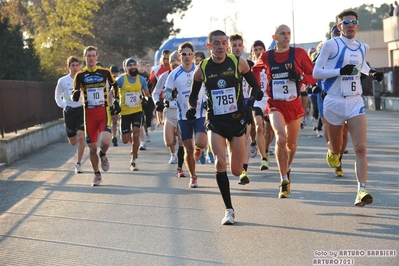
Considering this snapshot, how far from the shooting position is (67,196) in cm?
1208

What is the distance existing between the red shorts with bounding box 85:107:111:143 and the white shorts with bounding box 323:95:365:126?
174 inches

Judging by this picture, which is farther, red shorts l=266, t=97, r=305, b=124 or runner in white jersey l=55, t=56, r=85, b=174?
runner in white jersey l=55, t=56, r=85, b=174

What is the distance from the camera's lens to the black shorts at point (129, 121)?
15.9m

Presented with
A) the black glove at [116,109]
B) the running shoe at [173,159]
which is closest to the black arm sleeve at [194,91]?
the black glove at [116,109]

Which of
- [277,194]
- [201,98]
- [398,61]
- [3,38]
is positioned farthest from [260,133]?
[398,61]

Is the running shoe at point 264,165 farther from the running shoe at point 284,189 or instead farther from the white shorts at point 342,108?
the white shorts at point 342,108

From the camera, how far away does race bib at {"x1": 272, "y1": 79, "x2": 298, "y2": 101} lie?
10.6 meters

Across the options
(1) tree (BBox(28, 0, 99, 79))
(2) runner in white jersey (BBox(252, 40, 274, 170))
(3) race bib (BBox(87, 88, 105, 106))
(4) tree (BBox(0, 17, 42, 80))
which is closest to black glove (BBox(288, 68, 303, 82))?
(2) runner in white jersey (BBox(252, 40, 274, 170))

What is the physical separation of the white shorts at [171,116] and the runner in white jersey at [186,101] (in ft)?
4.18

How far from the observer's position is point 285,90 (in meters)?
10.6

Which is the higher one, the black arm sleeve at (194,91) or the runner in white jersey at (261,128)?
the black arm sleeve at (194,91)

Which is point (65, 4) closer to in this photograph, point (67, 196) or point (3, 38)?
point (3, 38)

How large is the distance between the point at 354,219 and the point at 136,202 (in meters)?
3.27

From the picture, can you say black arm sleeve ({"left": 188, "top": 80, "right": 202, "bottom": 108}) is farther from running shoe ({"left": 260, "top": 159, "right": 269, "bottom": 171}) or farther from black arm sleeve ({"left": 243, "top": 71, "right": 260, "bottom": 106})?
running shoe ({"left": 260, "top": 159, "right": 269, "bottom": 171})
